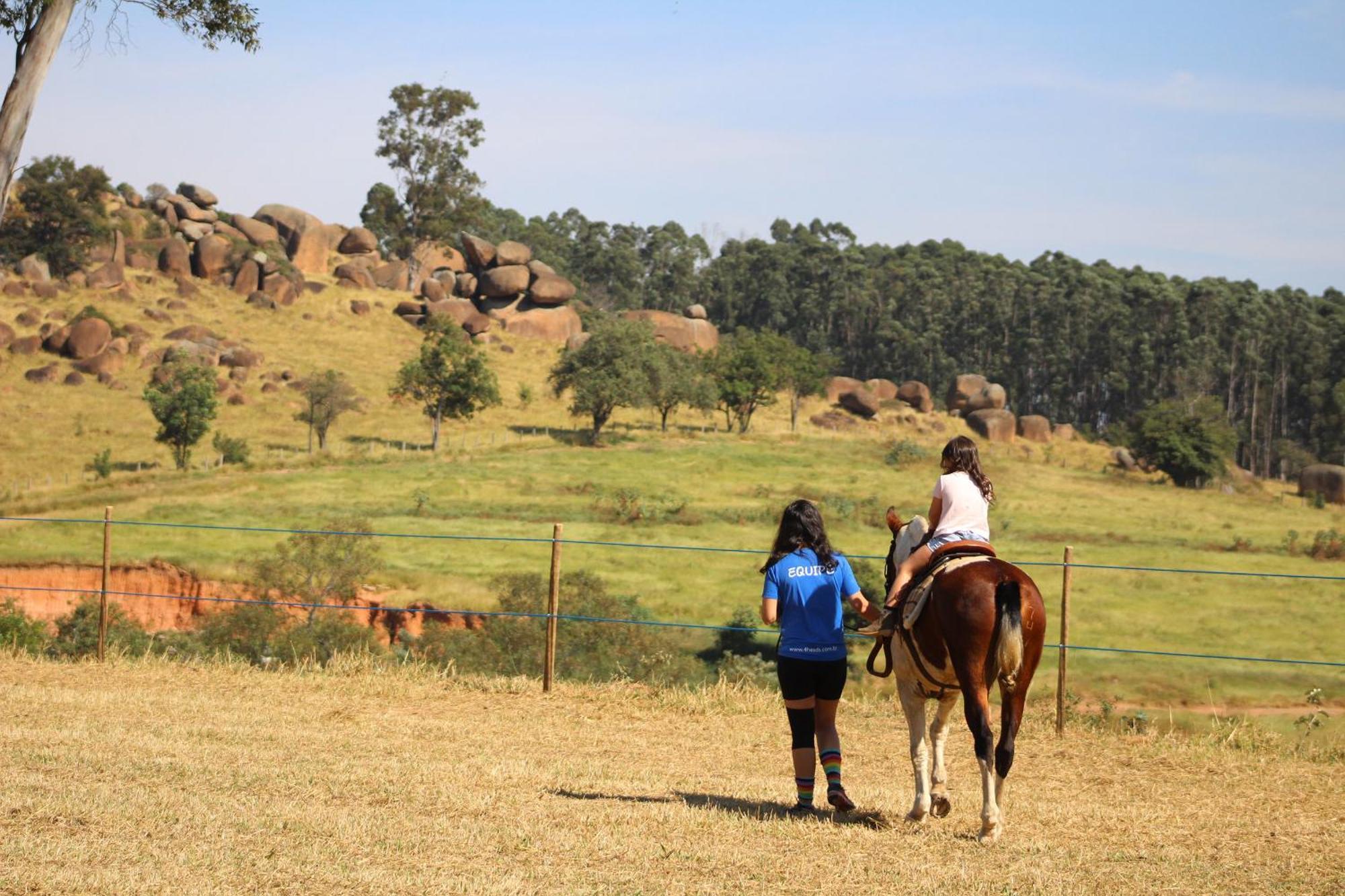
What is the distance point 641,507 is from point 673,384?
77.3 ft

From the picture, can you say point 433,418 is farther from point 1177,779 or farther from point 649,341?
point 1177,779

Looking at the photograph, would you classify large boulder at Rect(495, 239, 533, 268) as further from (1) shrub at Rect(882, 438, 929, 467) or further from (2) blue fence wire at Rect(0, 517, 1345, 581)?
(2) blue fence wire at Rect(0, 517, 1345, 581)

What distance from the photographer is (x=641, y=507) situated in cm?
3994

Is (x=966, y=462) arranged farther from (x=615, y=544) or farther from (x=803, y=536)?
(x=615, y=544)

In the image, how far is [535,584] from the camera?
25.6m

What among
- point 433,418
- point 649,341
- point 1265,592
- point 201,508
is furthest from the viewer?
point 649,341

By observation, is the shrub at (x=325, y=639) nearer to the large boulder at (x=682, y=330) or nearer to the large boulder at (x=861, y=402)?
the large boulder at (x=861, y=402)

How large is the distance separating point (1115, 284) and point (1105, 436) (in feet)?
61.2

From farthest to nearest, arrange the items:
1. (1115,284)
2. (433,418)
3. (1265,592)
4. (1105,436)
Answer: (1115,284)
(1105,436)
(433,418)
(1265,592)

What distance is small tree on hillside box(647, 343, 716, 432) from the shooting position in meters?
62.4

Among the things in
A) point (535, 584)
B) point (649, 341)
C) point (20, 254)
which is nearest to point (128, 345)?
point (20, 254)

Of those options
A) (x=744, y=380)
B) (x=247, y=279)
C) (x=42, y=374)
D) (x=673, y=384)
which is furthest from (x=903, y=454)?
(x=247, y=279)

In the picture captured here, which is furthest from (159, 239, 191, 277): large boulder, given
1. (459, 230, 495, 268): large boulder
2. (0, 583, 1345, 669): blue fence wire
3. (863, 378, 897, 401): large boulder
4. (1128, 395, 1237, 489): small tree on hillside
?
(0, 583, 1345, 669): blue fence wire

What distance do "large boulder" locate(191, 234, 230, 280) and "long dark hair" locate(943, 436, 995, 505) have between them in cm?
8467
